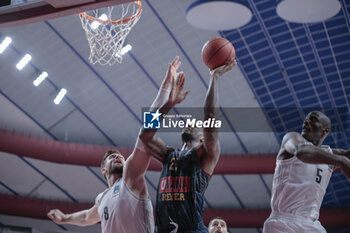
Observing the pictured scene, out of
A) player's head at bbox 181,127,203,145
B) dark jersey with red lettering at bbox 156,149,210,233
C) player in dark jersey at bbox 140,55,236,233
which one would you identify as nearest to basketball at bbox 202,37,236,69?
player in dark jersey at bbox 140,55,236,233

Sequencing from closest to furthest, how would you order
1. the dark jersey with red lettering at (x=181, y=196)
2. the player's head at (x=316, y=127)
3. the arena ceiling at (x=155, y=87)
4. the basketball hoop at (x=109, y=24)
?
the dark jersey with red lettering at (x=181, y=196) → the player's head at (x=316, y=127) → the basketball hoop at (x=109, y=24) → the arena ceiling at (x=155, y=87)

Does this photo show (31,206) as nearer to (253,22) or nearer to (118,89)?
(118,89)

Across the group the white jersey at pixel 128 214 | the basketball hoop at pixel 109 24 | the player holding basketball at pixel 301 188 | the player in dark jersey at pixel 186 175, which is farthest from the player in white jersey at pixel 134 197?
the basketball hoop at pixel 109 24

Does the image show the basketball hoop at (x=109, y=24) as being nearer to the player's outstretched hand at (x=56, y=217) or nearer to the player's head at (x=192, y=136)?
the player's outstretched hand at (x=56, y=217)

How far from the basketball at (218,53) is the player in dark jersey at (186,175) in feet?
0.72

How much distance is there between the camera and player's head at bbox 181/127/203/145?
5.75 meters

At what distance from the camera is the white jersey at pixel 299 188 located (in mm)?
5805

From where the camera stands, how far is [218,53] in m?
5.88

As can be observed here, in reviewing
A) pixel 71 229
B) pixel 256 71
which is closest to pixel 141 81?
pixel 256 71

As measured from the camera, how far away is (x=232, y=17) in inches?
509

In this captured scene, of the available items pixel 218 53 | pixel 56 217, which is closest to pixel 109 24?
pixel 56 217

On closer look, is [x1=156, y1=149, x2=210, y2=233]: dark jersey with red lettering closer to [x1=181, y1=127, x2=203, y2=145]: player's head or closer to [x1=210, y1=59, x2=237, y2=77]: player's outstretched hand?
[x1=181, y1=127, x2=203, y2=145]: player's head

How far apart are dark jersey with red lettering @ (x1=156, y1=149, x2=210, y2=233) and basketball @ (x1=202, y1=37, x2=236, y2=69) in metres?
1.04

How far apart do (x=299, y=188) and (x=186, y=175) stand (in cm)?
135
